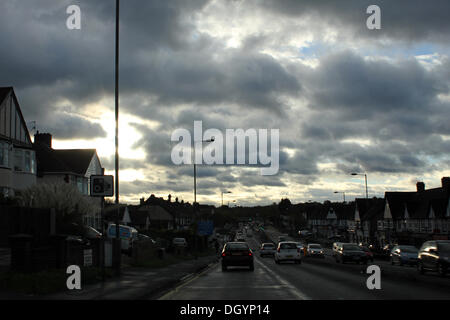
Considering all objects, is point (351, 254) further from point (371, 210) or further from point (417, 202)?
point (371, 210)

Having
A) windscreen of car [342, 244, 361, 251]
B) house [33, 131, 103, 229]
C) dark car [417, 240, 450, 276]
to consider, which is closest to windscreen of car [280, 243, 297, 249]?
windscreen of car [342, 244, 361, 251]

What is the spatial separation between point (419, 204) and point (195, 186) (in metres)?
40.0

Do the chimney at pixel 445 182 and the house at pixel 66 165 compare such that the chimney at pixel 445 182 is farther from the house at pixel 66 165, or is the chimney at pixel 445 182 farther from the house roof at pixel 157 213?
the house roof at pixel 157 213

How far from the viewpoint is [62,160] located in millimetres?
54219

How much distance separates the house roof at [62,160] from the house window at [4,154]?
14.3 m

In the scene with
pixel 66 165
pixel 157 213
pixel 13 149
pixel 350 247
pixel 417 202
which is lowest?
pixel 350 247

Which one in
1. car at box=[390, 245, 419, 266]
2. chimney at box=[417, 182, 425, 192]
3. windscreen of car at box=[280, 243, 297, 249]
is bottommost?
car at box=[390, 245, 419, 266]

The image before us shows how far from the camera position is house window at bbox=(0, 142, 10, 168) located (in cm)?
3556

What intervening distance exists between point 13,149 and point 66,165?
14511 mm

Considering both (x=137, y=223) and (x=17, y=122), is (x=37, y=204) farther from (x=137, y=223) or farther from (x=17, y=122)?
(x=137, y=223)

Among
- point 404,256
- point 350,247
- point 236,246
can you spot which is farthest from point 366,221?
point 236,246

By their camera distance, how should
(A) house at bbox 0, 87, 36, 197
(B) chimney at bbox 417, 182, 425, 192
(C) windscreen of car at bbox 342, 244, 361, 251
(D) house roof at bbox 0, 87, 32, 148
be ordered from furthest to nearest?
(B) chimney at bbox 417, 182, 425, 192, (D) house roof at bbox 0, 87, 32, 148, (C) windscreen of car at bbox 342, 244, 361, 251, (A) house at bbox 0, 87, 36, 197

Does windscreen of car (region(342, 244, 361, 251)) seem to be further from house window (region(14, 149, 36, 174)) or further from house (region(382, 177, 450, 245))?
house (region(382, 177, 450, 245))

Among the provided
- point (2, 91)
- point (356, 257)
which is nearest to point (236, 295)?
point (356, 257)
